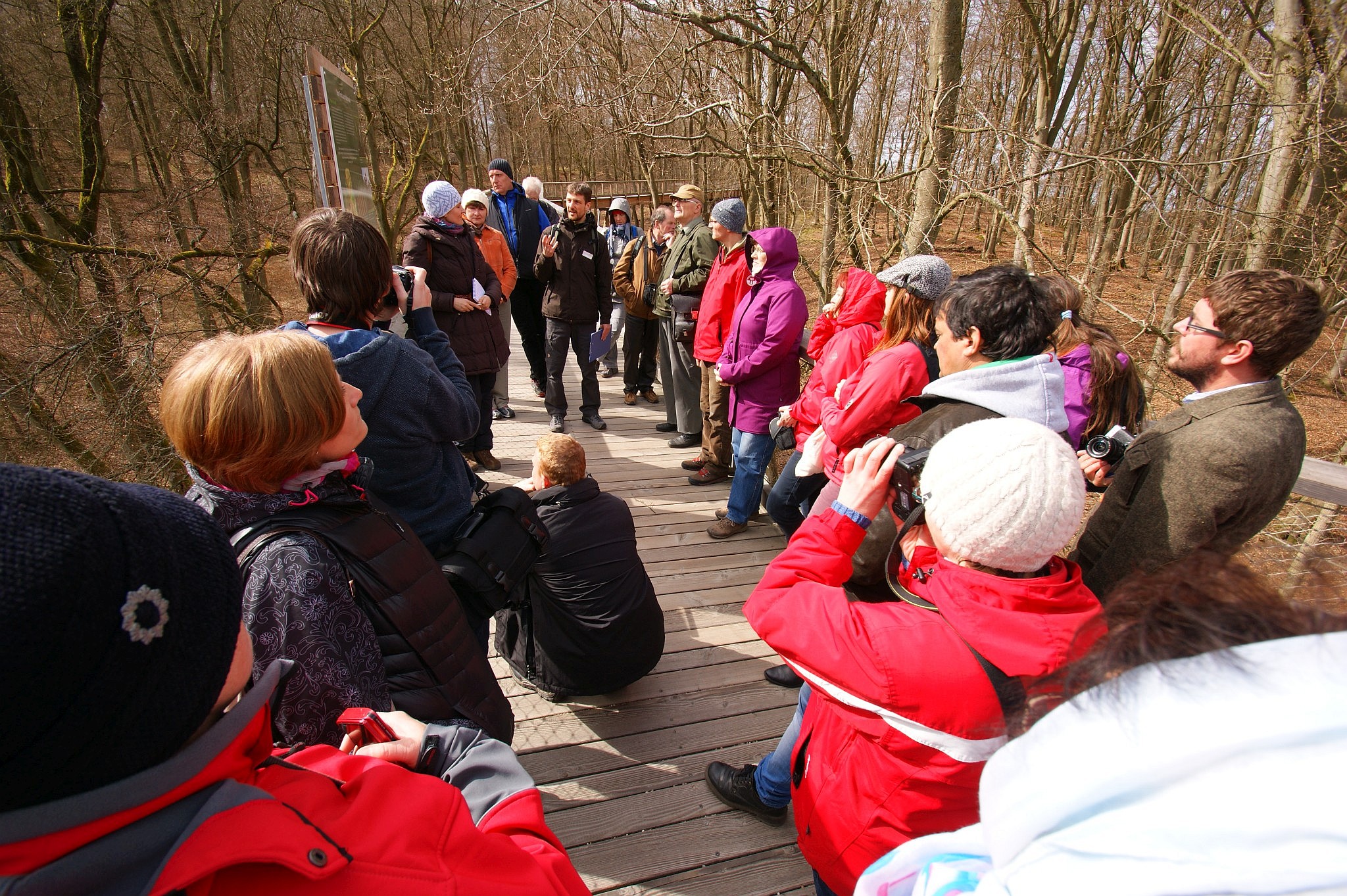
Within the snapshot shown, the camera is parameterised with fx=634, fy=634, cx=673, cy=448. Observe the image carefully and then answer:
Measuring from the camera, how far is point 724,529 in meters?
4.05

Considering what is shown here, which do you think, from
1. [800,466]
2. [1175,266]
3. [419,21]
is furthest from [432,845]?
[419,21]

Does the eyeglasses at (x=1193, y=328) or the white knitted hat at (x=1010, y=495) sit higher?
the eyeglasses at (x=1193, y=328)

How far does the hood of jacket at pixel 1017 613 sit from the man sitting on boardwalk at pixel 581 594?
60.5 inches

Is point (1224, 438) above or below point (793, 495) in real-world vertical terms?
above

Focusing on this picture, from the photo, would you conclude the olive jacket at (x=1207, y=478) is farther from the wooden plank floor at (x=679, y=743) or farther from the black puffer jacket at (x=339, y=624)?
the black puffer jacket at (x=339, y=624)

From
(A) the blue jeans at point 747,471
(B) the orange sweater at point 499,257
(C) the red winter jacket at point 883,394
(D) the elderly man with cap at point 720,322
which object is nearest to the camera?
(C) the red winter jacket at point 883,394

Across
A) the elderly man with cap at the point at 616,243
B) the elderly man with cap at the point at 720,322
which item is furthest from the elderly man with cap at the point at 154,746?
the elderly man with cap at the point at 616,243

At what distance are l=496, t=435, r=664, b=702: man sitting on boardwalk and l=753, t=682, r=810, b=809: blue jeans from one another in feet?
2.25

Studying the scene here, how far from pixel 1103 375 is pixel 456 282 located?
370cm

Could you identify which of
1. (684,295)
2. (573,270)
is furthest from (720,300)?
(573,270)

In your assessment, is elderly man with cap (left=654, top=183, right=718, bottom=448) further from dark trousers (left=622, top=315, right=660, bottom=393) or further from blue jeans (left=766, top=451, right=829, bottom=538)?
blue jeans (left=766, top=451, right=829, bottom=538)

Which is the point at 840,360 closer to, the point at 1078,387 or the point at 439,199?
the point at 1078,387

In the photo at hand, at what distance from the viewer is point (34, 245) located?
576cm

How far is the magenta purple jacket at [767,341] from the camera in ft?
12.2
